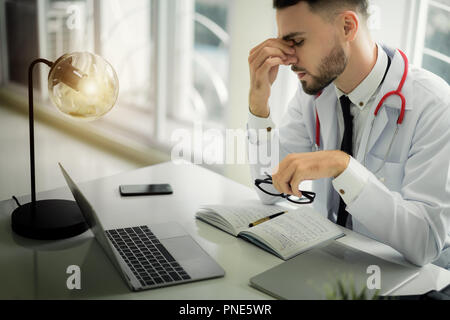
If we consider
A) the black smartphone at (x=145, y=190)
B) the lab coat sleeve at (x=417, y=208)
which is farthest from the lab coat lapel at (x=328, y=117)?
the black smartphone at (x=145, y=190)

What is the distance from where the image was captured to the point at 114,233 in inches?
54.2

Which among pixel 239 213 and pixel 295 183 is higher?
pixel 295 183

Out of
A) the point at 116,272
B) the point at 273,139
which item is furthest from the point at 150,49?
the point at 116,272

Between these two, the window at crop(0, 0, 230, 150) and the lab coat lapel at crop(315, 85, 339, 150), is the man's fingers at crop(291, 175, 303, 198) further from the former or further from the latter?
the window at crop(0, 0, 230, 150)

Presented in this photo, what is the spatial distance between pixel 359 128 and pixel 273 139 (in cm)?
32

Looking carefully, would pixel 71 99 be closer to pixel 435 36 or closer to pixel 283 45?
pixel 283 45

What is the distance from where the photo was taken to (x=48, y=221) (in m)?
1.39

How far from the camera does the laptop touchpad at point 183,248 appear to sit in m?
1.27

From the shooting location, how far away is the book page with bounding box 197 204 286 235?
4.74 ft

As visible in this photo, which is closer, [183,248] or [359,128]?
[183,248]

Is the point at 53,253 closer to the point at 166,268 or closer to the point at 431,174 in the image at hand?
the point at 166,268

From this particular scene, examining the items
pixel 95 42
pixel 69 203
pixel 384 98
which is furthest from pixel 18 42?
pixel 384 98

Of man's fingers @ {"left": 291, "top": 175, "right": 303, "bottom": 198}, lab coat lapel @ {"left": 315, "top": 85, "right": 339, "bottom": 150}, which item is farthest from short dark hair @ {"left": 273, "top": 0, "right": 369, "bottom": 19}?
man's fingers @ {"left": 291, "top": 175, "right": 303, "bottom": 198}

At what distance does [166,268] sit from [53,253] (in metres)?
0.31
